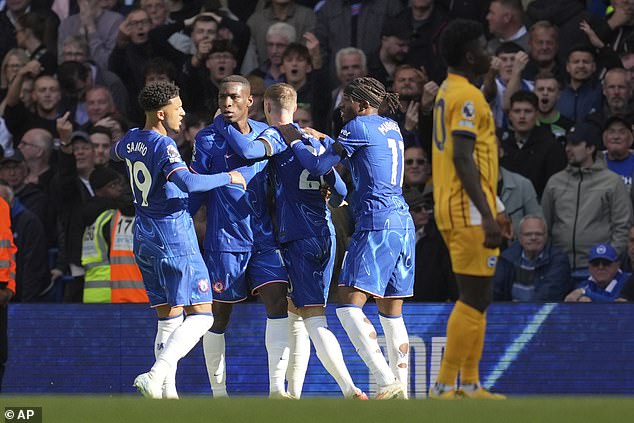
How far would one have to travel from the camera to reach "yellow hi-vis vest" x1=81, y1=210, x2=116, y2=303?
13656 mm

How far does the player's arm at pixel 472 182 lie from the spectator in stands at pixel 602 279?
14.5ft

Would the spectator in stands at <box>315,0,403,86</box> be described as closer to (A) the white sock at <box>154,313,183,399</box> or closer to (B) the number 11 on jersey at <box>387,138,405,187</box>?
(B) the number 11 on jersey at <box>387,138,405,187</box>

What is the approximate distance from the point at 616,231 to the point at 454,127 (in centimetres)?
502

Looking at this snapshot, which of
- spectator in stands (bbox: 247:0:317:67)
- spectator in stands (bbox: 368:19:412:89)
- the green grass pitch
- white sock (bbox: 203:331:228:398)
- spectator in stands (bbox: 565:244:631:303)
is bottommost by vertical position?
white sock (bbox: 203:331:228:398)

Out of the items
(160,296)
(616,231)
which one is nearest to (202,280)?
(160,296)

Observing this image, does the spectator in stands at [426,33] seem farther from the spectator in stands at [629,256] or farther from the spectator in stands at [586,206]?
the spectator in stands at [629,256]

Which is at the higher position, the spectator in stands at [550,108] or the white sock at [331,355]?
the spectator in stands at [550,108]

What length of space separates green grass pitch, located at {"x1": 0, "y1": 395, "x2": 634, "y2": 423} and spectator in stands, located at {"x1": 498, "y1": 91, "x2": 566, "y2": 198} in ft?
21.9

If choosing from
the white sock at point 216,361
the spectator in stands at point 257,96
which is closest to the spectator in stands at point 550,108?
the spectator in stands at point 257,96

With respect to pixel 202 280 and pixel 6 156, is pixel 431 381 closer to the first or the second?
pixel 202 280

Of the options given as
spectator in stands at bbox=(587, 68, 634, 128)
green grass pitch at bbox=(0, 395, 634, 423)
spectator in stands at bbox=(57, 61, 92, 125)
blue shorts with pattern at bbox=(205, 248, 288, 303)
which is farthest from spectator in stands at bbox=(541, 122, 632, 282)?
green grass pitch at bbox=(0, 395, 634, 423)

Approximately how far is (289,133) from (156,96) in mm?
1064

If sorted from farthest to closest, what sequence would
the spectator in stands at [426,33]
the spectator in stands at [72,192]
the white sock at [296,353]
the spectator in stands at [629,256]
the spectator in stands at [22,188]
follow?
1. the spectator in stands at [22,188]
2. the spectator in stands at [426,33]
3. the spectator in stands at [72,192]
4. the spectator in stands at [629,256]
5. the white sock at [296,353]

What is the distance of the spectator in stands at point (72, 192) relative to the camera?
1430 centimetres
